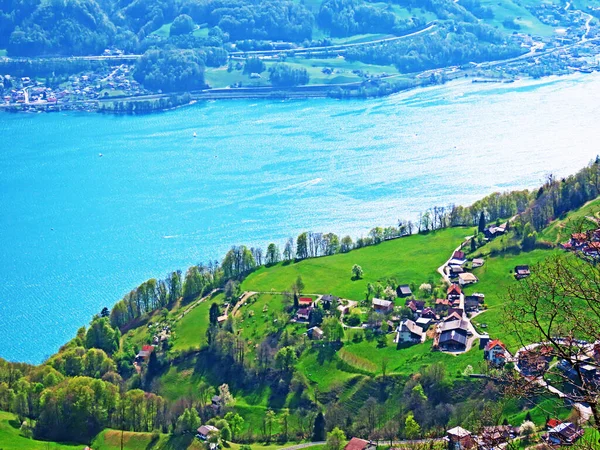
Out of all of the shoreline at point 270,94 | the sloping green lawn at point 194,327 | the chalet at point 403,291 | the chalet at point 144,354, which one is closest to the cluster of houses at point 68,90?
the shoreline at point 270,94

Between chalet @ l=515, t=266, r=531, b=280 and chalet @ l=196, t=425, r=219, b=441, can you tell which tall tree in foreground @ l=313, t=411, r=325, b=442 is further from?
chalet @ l=515, t=266, r=531, b=280

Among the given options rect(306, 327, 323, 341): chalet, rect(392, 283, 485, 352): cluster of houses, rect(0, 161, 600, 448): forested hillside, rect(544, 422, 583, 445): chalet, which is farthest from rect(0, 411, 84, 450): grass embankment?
rect(544, 422, 583, 445): chalet

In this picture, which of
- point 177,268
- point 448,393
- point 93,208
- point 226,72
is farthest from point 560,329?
point 226,72

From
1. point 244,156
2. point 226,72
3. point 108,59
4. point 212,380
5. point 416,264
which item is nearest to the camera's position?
point 212,380

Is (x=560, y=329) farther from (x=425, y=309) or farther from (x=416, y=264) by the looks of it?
(x=416, y=264)

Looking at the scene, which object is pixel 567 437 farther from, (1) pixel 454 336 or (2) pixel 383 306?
(2) pixel 383 306

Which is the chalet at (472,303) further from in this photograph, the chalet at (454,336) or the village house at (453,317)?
the chalet at (454,336)
